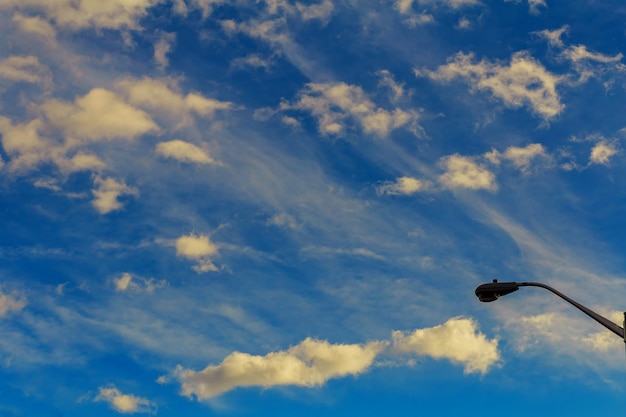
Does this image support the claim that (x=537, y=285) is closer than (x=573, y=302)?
No

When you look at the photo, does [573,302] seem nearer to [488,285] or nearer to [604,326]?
[604,326]

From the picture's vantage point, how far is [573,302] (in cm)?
2205

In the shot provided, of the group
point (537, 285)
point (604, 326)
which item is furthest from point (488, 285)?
point (604, 326)

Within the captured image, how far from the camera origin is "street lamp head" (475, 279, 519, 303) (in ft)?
78.5

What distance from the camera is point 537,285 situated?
77.3ft

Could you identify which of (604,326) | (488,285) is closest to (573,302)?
(604,326)

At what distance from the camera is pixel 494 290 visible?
2409 centimetres

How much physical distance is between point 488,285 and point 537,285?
1.39 metres

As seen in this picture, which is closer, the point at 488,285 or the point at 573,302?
the point at 573,302

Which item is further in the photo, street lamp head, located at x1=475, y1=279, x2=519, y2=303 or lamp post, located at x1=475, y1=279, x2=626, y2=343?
street lamp head, located at x1=475, y1=279, x2=519, y2=303

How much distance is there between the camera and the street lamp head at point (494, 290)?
23.9 metres

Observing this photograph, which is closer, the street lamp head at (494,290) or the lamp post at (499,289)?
the lamp post at (499,289)

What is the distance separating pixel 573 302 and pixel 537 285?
1644 millimetres

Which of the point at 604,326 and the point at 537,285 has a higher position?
the point at 537,285
